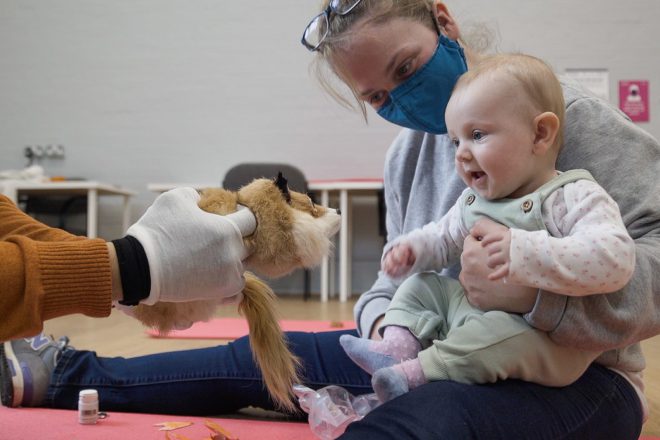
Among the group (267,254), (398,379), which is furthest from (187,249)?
(398,379)

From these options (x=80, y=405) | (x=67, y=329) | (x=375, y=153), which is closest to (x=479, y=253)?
(x=80, y=405)

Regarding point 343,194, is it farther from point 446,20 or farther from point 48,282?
point 48,282

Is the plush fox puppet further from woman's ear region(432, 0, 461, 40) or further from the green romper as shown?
woman's ear region(432, 0, 461, 40)

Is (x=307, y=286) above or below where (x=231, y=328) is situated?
below

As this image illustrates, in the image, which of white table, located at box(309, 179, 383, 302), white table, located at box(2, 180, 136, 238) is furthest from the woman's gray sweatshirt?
white table, located at box(2, 180, 136, 238)

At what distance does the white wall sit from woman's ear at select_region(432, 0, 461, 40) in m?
3.72

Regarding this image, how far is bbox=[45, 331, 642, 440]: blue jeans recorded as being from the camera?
83 cm

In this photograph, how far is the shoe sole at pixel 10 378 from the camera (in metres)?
1.43

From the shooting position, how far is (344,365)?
4.60 feet

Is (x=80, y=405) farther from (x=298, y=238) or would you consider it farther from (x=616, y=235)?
(x=616, y=235)

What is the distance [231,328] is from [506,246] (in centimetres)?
207

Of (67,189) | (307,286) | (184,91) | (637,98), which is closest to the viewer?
(67,189)

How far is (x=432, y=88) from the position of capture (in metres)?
1.24

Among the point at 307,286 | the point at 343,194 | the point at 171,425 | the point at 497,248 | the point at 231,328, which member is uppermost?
the point at 497,248
